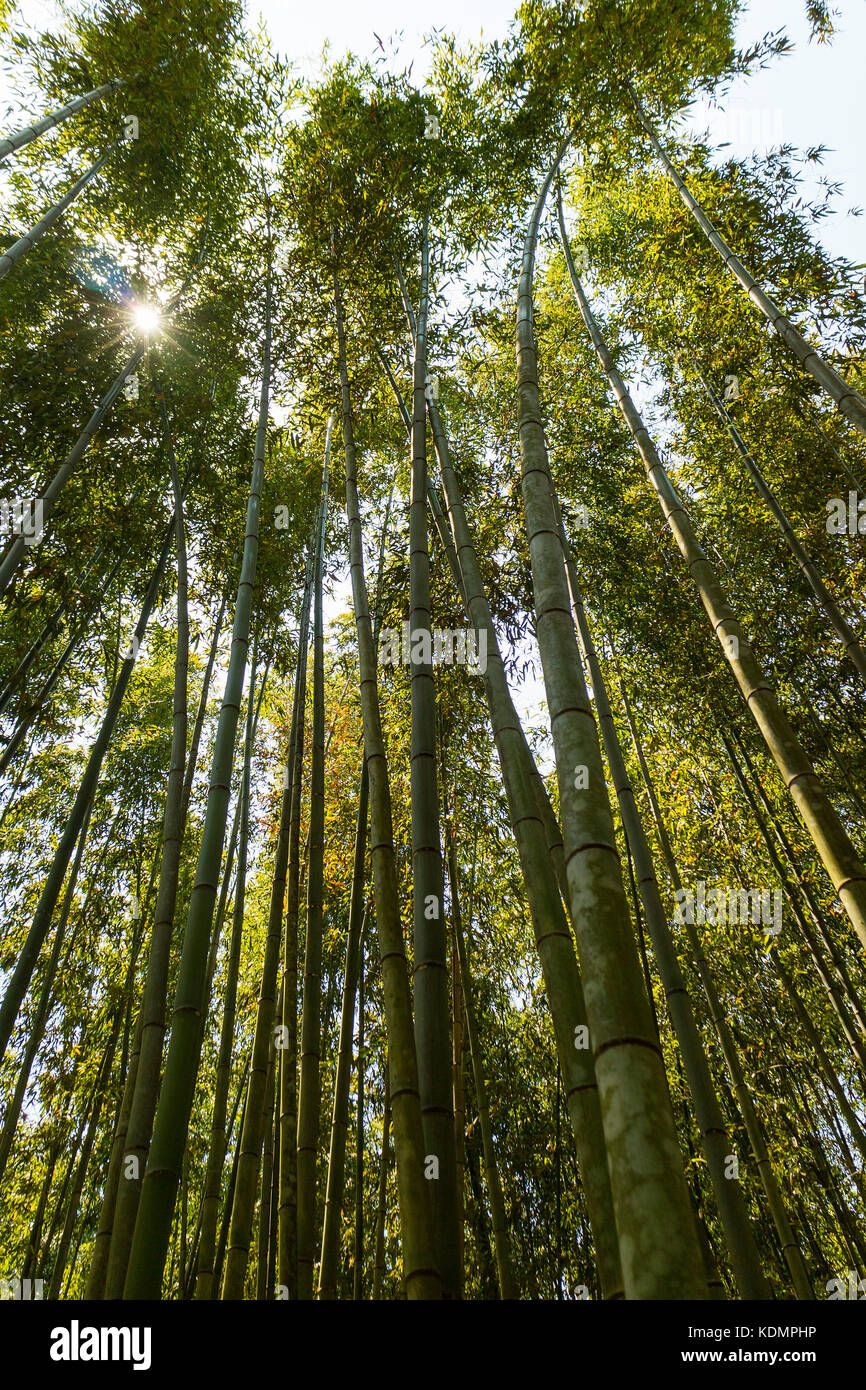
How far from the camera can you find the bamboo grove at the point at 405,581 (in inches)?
136

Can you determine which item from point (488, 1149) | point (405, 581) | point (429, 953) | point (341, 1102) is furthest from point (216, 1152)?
point (405, 581)

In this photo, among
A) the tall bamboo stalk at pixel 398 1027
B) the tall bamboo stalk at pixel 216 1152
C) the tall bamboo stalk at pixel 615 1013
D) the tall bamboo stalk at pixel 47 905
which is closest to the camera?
the tall bamboo stalk at pixel 615 1013

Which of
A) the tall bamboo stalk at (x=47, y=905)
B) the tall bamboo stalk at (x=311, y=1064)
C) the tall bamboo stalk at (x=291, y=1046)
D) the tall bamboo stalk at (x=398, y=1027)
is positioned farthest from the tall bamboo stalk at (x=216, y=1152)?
the tall bamboo stalk at (x=398, y=1027)

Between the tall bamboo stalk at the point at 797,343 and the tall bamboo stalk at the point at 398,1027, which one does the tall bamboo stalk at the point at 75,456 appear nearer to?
the tall bamboo stalk at the point at 398,1027

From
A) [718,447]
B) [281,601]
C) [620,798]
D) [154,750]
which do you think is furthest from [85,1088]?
[718,447]

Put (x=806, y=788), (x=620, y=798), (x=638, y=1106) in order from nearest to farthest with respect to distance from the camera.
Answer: (x=638, y=1106), (x=806, y=788), (x=620, y=798)

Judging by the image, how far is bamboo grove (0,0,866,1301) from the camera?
3461 mm

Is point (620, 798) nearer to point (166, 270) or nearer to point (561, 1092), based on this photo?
point (561, 1092)

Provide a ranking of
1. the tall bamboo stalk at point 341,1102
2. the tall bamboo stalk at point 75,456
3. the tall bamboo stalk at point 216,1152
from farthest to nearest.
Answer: the tall bamboo stalk at point 75,456
the tall bamboo stalk at point 216,1152
the tall bamboo stalk at point 341,1102

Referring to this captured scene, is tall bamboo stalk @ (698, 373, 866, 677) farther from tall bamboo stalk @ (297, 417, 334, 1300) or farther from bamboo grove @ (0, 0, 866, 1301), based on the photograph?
tall bamboo stalk @ (297, 417, 334, 1300)

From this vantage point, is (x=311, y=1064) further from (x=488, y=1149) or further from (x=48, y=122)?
(x=48, y=122)

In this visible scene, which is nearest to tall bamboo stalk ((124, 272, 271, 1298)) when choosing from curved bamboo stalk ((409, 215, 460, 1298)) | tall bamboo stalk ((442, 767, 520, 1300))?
curved bamboo stalk ((409, 215, 460, 1298))

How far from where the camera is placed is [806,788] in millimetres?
2162
